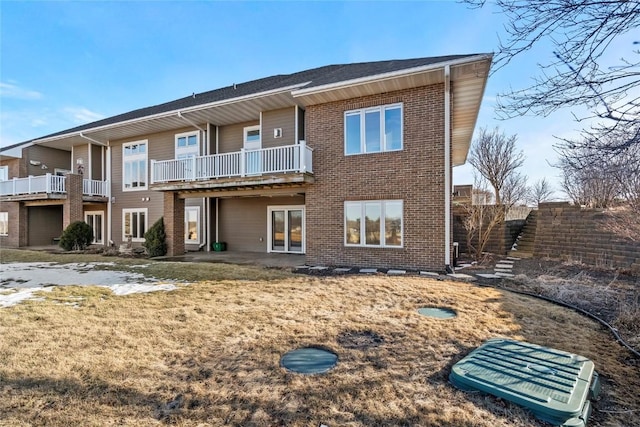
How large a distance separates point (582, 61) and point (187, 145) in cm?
1464

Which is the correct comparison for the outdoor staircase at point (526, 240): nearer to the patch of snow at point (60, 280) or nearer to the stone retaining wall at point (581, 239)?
the stone retaining wall at point (581, 239)

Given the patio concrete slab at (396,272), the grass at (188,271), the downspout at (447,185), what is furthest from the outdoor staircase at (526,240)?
the grass at (188,271)

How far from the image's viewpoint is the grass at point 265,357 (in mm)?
2482

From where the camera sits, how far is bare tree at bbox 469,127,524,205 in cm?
2238

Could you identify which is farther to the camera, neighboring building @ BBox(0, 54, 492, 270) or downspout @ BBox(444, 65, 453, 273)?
neighboring building @ BBox(0, 54, 492, 270)

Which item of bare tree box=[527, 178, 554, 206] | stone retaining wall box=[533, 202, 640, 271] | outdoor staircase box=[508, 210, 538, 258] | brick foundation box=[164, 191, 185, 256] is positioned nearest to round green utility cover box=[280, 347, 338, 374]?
stone retaining wall box=[533, 202, 640, 271]

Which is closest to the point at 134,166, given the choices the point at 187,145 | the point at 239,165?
the point at 187,145

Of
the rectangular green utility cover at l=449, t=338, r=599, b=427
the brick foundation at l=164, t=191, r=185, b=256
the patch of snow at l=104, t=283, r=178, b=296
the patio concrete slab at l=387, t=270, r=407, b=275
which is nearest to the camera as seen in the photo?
the rectangular green utility cover at l=449, t=338, r=599, b=427

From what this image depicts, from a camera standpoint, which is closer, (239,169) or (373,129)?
(373,129)

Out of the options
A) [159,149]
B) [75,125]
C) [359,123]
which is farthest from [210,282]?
[75,125]

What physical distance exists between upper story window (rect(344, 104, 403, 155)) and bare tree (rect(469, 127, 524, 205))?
618 inches

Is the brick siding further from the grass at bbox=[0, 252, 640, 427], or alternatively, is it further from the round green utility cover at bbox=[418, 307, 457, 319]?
the round green utility cover at bbox=[418, 307, 457, 319]

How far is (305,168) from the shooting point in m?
9.75

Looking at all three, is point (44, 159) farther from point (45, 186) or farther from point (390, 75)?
point (390, 75)
